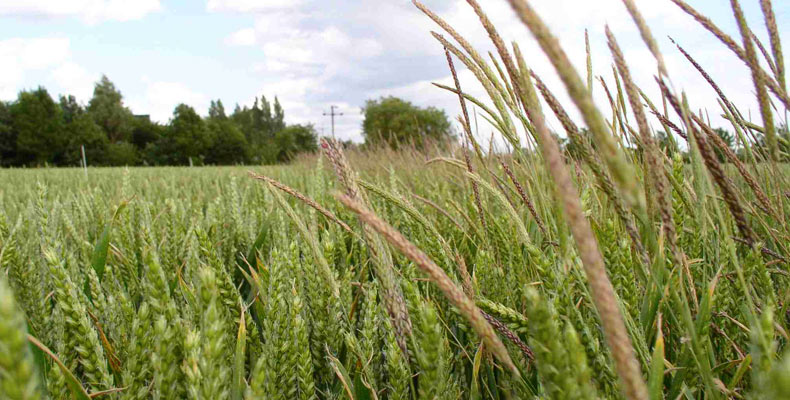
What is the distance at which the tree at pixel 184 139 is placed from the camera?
51688mm

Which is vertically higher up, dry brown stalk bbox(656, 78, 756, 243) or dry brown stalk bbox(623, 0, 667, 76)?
dry brown stalk bbox(623, 0, 667, 76)

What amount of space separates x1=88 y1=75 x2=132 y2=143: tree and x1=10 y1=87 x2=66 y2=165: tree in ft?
30.2

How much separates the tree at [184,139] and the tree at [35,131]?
10041 mm

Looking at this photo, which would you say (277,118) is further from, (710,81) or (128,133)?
(710,81)

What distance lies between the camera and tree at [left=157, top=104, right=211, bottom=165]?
51688 mm

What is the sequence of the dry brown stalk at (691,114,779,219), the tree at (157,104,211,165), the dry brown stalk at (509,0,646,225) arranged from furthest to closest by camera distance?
1. the tree at (157,104,211,165)
2. the dry brown stalk at (691,114,779,219)
3. the dry brown stalk at (509,0,646,225)

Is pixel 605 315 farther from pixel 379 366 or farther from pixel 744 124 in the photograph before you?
pixel 744 124

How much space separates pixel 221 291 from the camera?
33.9 inches

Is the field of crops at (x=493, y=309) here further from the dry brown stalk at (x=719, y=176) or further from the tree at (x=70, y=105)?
the tree at (x=70, y=105)

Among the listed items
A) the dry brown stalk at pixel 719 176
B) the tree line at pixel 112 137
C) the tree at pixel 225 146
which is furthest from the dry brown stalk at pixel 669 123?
the tree at pixel 225 146

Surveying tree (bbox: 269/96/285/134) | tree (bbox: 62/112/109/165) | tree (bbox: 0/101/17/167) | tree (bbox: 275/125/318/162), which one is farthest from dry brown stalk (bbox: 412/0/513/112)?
tree (bbox: 269/96/285/134)

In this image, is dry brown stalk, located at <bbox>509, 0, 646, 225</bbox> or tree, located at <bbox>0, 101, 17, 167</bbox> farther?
tree, located at <bbox>0, 101, 17, 167</bbox>

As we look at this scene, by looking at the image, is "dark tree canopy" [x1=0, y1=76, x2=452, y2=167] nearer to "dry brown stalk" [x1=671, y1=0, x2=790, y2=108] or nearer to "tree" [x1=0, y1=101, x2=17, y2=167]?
"tree" [x1=0, y1=101, x2=17, y2=167]

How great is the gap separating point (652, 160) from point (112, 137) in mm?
63598
